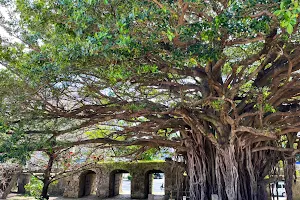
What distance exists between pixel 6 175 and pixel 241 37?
8.74 meters

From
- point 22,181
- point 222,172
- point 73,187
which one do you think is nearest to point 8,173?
point 73,187

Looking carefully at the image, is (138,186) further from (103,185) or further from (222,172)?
(222,172)

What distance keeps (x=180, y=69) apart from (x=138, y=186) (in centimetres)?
751

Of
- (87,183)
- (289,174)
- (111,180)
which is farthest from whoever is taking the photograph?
(87,183)

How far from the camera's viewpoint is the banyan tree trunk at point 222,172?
5.20 m

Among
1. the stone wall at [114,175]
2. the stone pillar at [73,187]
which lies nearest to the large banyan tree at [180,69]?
the stone wall at [114,175]

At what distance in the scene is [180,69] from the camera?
4.73 meters

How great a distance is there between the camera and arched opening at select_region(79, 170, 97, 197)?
1218 cm

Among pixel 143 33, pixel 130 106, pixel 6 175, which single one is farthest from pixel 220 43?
pixel 6 175

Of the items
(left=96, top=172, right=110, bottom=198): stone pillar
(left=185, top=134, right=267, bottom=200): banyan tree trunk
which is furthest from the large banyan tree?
(left=96, top=172, right=110, bottom=198): stone pillar

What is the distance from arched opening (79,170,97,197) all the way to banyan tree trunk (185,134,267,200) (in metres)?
7.38

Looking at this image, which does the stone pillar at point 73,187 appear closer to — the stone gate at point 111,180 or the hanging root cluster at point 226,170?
the stone gate at point 111,180

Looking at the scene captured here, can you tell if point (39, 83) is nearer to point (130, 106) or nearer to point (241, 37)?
point (130, 106)

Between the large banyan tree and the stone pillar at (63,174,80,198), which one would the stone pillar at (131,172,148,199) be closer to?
the stone pillar at (63,174,80,198)
